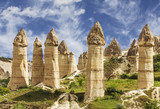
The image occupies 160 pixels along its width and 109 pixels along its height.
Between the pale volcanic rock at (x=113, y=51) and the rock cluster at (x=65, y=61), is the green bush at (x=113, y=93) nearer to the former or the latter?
the rock cluster at (x=65, y=61)

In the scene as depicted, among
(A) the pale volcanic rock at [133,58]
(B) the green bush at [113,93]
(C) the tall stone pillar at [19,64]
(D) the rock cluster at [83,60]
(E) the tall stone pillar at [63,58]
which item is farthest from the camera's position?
(D) the rock cluster at [83,60]

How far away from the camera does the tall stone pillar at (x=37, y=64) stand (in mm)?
31328

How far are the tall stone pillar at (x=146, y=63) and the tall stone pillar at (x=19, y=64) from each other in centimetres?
1675

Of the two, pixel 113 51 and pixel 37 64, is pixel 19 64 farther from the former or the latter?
pixel 113 51

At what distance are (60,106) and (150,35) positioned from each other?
46.2 feet

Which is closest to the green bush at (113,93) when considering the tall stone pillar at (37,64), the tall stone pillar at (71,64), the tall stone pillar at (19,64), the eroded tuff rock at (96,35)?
the eroded tuff rock at (96,35)

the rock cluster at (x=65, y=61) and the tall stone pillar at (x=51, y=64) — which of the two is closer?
the tall stone pillar at (x=51, y=64)

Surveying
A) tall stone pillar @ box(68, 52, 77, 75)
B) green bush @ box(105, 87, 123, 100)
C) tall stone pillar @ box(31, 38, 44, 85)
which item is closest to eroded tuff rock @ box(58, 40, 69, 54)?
tall stone pillar @ box(68, 52, 77, 75)

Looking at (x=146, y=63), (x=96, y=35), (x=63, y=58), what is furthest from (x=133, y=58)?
(x=96, y=35)

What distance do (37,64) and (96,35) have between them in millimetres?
12054

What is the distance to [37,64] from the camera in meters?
31.6

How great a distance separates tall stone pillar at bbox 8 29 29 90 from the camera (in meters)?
29.4

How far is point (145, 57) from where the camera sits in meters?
24.3

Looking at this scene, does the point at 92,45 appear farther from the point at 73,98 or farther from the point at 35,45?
the point at 35,45
